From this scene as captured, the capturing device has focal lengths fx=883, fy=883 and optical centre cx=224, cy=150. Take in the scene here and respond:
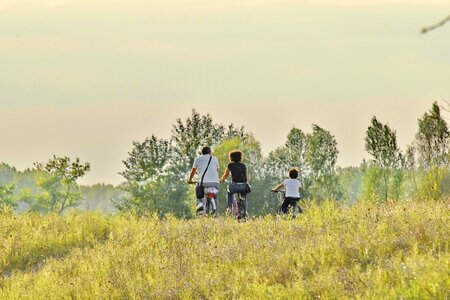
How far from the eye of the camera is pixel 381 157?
238ft

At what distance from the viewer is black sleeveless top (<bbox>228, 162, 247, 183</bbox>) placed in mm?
22141

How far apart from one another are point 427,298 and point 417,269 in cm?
99

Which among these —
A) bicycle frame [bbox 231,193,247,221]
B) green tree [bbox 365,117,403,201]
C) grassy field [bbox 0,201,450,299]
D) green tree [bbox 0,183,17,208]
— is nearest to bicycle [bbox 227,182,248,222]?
bicycle frame [bbox 231,193,247,221]

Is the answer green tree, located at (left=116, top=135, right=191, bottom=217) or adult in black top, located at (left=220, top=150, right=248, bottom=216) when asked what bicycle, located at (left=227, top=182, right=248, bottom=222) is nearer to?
adult in black top, located at (left=220, top=150, right=248, bottom=216)

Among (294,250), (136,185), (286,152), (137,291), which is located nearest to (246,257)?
(294,250)

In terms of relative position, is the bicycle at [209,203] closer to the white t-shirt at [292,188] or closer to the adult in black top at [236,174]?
the adult in black top at [236,174]

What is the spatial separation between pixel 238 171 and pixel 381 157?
5187cm

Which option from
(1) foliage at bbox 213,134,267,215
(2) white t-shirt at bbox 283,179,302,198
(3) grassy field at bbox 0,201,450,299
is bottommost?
(3) grassy field at bbox 0,201,450,299

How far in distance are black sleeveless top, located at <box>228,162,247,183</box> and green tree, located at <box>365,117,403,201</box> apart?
4264 cm

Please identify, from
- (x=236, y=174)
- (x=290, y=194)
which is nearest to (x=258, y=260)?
(x=290, y=194)

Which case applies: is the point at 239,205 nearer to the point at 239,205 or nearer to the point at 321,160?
the point at 239,205

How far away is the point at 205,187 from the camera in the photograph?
22.2 metres

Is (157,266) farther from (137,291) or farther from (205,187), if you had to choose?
(205,187)

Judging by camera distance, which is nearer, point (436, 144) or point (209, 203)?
point (209, 203)
